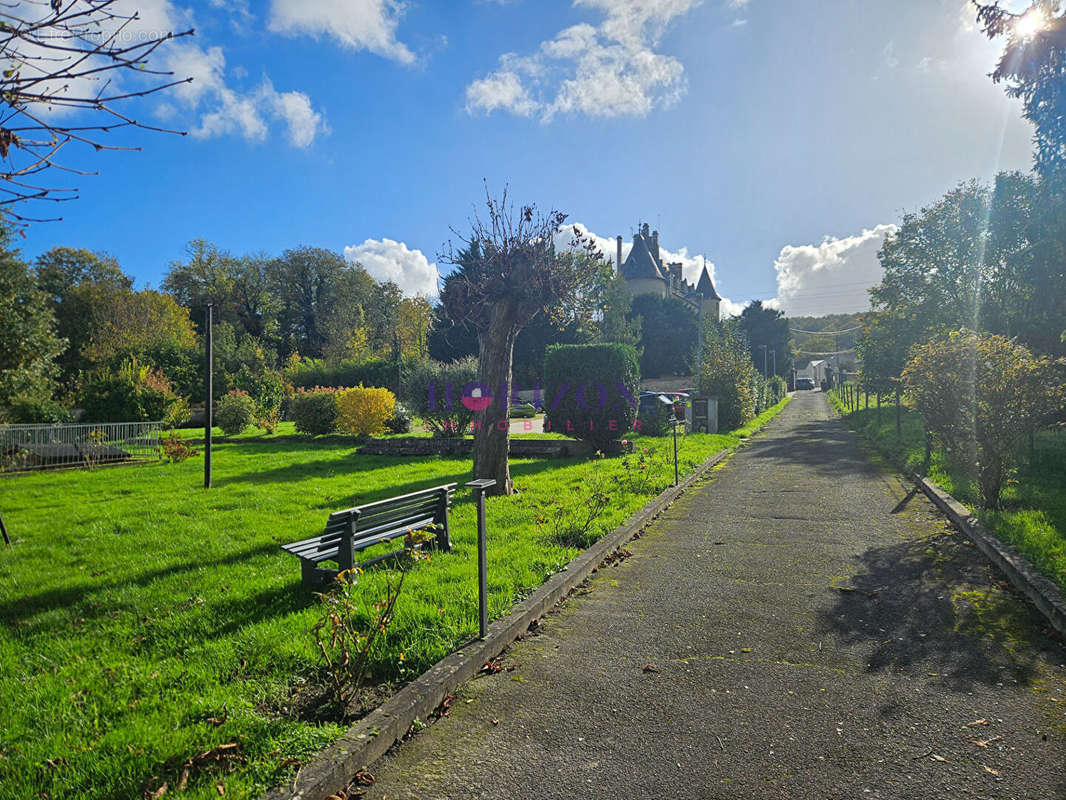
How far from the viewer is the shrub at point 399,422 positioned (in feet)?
72.1

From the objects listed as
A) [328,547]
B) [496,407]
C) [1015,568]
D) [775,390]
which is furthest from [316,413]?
[775,390]

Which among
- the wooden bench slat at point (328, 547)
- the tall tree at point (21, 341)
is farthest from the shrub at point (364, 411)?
the wooden bench slat at point (328, 547)

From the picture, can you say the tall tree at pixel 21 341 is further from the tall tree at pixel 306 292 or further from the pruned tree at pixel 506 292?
the tall tree at pixel 306 292

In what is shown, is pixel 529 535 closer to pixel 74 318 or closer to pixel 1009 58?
pixel 1009 58

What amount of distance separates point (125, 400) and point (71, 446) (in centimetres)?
814

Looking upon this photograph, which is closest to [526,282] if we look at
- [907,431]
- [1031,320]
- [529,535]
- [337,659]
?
[529,535]

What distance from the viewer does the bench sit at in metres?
5.05

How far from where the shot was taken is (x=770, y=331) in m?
72.6

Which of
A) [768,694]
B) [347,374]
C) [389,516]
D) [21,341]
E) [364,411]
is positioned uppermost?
[21,341]

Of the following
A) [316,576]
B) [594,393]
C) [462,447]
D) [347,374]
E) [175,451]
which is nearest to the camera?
[316,576]

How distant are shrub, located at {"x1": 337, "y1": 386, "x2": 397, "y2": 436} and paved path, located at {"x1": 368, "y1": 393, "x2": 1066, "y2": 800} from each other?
50.8 feet

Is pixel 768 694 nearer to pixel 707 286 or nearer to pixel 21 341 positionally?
pixel 21 341

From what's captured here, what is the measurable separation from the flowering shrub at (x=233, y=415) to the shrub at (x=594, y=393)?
13843mm

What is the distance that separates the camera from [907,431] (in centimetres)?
2041
